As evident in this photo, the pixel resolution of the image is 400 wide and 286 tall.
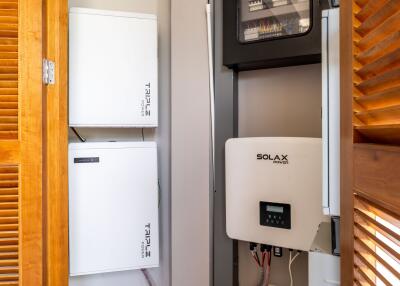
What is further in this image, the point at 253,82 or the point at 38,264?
the point at 253,82

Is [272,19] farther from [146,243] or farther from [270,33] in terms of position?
[146,243]

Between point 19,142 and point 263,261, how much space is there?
1216 mm

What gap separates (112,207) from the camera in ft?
4.88

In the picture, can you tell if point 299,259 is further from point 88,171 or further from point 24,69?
point 24,69

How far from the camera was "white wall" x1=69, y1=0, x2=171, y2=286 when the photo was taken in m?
1.72

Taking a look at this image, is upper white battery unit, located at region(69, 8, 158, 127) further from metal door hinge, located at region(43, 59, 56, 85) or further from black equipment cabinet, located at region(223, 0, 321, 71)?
black equipment cabinet, located at region(223, 0, 321, 71)

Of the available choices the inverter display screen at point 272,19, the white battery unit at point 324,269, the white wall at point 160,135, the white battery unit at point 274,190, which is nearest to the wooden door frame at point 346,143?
the white battery unit at point 324,269

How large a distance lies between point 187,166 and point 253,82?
550mm

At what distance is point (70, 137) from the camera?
1.67 meters

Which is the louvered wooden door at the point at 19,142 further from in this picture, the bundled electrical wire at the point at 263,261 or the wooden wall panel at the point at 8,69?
the bundled electrical wire at the point at 263,261

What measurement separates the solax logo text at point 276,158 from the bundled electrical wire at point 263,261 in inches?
16.5

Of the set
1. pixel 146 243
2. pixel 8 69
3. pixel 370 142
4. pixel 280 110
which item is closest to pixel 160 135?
pixel 146 243

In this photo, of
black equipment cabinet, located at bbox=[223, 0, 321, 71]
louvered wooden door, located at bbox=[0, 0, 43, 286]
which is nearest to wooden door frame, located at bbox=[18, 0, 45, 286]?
louvered wooden door, located at bbox=[0, 0, 43, 286]

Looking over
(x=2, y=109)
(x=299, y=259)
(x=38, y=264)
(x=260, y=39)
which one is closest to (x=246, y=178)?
(x=299, y=259)
